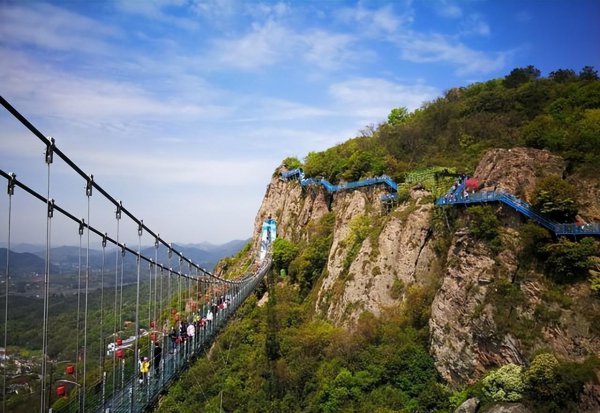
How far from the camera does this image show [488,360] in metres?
14.3

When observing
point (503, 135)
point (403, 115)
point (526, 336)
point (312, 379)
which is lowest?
point (312, 379)

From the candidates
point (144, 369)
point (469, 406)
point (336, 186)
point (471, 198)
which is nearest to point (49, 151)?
point (144, 369)

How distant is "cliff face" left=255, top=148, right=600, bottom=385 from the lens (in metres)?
13.3

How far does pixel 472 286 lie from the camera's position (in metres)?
15.6

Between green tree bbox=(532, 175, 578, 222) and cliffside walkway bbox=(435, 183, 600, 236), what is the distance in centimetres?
29

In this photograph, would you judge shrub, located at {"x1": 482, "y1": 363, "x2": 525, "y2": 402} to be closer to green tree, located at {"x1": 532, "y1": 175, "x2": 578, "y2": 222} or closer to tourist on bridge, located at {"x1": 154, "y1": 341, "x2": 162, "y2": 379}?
green tree, located at {"x1": 532, "y1": 175, "x2": 578, "y2": 222}

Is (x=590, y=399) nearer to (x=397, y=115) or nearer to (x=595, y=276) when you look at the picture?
(x=595, y=276)

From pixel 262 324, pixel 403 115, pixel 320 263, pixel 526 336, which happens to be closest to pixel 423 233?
pixel 526 336

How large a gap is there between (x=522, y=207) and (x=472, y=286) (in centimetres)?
290

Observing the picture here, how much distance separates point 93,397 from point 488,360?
1101cm

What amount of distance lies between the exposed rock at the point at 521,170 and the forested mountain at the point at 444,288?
0.05 metres

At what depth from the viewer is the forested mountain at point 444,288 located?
1336cm

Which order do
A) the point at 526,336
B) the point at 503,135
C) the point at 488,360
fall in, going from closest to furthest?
the point at 526,336, the point at 488,360, the point at 503,135

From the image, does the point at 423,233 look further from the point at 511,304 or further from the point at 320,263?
the point at 320,263
